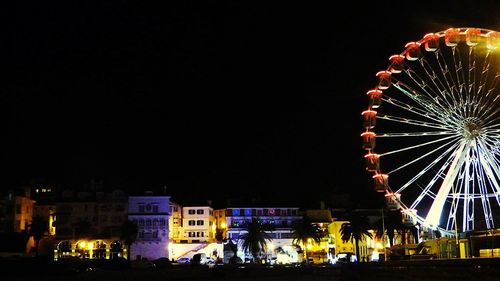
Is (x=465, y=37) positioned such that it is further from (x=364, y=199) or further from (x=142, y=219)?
(x=364, y=199)

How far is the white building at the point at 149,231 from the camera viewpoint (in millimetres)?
114812

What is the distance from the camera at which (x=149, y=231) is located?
115188 mm

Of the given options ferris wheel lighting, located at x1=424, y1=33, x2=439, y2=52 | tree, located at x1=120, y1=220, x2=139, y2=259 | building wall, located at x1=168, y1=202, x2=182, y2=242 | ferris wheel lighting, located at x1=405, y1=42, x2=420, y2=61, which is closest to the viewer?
ferris wheel lighting, located at x1=424, y1=33, x2=439, y2=52

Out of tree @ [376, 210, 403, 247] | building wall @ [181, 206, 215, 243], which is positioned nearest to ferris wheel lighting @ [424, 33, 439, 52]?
tree @ [376, 210, 403, 247]

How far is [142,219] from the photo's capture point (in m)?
115

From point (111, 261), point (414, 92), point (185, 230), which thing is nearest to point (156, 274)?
point (111, 261)

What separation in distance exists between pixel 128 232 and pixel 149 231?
6664mm

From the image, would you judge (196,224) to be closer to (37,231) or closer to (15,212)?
(37,231)

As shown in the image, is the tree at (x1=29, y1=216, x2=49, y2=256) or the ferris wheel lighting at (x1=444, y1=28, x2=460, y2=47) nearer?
the ferris wheel lighting at (x1=444, y1=28, x2=460, y2=47)

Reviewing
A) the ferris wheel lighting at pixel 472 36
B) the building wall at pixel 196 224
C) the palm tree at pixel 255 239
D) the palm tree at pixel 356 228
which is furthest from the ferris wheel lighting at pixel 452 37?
the building wall at pixel 196 224

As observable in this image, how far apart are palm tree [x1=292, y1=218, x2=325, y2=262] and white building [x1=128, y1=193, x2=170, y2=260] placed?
23.9 metres

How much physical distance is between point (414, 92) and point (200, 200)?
3348 inches

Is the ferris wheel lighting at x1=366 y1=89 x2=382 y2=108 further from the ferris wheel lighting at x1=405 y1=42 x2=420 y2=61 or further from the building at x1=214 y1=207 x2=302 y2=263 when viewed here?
the building at x1=214 y1=207 x2=302 y2=263

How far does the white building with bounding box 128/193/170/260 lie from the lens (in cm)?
11481
